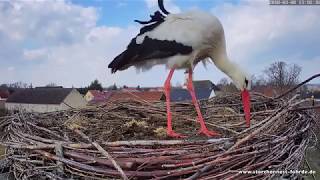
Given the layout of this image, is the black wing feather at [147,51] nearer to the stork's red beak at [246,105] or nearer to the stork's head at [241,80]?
the stork's head at [241,80]

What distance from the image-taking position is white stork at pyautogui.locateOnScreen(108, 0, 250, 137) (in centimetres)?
283

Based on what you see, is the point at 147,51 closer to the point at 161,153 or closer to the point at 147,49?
the point at 147,49

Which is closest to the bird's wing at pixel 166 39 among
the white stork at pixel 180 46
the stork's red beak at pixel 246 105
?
the white stork at pixel 180 46

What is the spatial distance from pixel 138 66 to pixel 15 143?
1.25m


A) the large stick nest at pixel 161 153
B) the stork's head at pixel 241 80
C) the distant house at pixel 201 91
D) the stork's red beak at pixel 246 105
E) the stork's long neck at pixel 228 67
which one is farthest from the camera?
the distant house at pixel 201 91

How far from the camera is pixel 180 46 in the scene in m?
2.83

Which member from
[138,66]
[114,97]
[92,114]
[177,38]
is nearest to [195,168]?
[177,38]

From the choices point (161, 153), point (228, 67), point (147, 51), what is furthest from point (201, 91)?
point (161, 153)

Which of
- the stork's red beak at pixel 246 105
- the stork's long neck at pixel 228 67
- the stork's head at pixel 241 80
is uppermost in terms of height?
the stork's long neck at pixel 228 67

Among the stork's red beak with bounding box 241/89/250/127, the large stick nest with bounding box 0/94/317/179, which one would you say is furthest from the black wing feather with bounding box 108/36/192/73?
the large stick nest with bounding box 0/94/317/179

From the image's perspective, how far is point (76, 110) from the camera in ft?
11.1

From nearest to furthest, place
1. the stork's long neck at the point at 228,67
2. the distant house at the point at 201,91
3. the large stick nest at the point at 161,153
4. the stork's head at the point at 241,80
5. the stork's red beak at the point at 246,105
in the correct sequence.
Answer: the large stick nest at the point at 161,153 → the stork's red beak at the point at 246,105 → the stork's head at the point at 241,80 → the stork's long neck at the point at 228,67 → the distant house at the point at 201,91

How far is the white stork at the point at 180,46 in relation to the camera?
9.28ft

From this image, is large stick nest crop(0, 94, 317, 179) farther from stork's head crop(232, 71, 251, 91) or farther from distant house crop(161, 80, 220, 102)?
distant house crop(161, 80, 220, 102)
